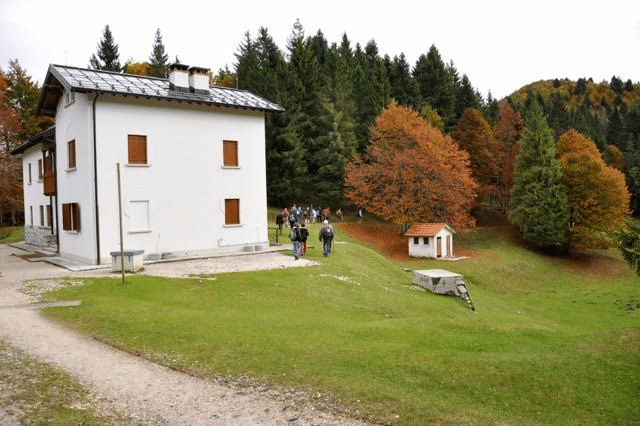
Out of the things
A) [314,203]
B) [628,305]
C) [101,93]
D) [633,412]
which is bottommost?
[628,305]

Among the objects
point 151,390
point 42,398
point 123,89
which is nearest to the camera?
point 42,398

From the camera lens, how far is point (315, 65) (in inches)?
2472

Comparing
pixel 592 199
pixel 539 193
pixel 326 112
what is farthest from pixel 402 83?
pixel 592 199

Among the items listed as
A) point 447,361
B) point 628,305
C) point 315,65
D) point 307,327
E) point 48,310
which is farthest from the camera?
point 315,65

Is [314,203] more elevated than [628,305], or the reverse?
[314,203]

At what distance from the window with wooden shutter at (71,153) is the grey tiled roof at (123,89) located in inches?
121

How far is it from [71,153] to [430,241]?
1049 inches

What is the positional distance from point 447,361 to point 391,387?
1769 mm

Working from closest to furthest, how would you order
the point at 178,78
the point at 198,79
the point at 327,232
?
the point at 327,232, the point at 178,78, the point at 198,79

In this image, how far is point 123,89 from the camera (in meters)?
26.2

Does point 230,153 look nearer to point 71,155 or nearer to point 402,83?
point 71,155

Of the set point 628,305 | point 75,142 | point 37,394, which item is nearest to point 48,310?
point 37,394

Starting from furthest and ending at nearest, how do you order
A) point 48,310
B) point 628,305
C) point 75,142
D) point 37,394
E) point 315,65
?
point 315,65
point 628,305
point 75,142
point 48,310
point 37,394

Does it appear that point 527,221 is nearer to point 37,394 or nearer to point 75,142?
→ point 75,142
